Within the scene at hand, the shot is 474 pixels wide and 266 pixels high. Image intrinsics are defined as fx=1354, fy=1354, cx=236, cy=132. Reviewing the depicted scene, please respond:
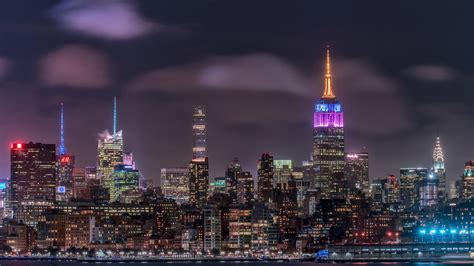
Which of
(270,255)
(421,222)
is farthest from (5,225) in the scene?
(421,222)

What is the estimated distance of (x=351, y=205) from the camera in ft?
581

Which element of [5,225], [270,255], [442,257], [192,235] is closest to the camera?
[442,257]

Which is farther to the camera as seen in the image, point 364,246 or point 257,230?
point 257,230

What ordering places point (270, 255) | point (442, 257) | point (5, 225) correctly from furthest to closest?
point (5, 225), point (270, 255), point (442, 257)

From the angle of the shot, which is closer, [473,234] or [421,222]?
[473,234]

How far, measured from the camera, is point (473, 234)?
15825 cm

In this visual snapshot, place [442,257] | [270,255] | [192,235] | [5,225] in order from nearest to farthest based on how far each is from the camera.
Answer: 1. [442,257]
2. [270,255]
3. [192,235]
4. [5,225]

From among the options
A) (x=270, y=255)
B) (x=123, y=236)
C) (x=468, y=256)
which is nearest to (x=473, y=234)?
(x=468, y=256)

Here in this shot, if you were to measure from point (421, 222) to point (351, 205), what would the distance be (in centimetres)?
1147

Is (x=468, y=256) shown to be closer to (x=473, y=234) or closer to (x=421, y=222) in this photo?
(x=473, y=234)

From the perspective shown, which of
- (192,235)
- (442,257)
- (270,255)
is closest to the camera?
(442,257)

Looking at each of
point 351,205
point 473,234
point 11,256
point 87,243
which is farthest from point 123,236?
point 473,234

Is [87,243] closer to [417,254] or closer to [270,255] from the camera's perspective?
[270,255]

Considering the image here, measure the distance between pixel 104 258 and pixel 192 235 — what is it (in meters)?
14.4
